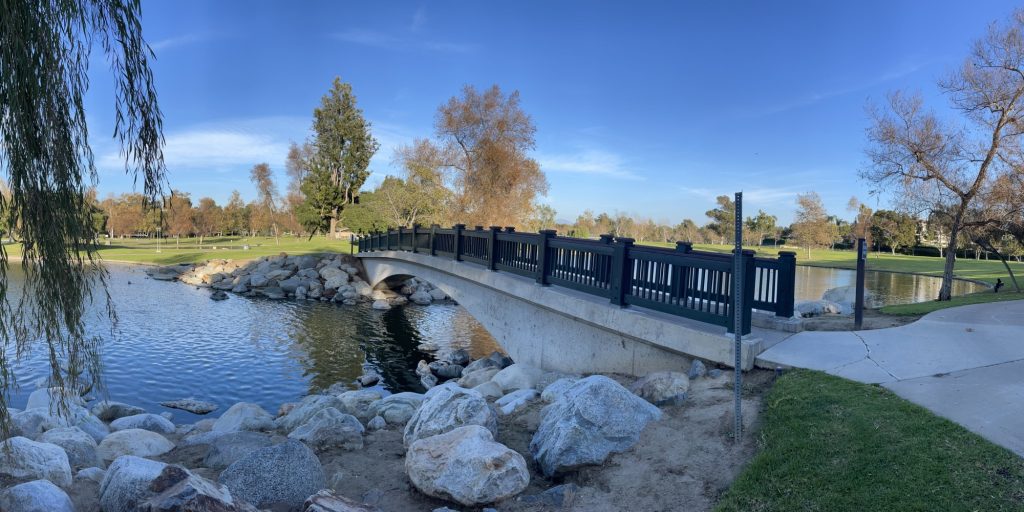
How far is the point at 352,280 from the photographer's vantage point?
32.0 metres

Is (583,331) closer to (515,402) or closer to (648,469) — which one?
(515,402)

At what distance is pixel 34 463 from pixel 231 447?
165 cm

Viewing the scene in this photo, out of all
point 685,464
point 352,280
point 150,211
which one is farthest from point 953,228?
point 352,280

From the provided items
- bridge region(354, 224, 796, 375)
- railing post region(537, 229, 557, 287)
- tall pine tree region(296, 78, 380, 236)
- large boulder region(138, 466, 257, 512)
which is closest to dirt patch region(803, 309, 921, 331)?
bridge region(354, 224, 796, 375)

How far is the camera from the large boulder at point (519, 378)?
9242 millimetres

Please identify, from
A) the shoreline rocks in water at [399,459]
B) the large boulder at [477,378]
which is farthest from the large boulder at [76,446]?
the large boulder at [477,378]

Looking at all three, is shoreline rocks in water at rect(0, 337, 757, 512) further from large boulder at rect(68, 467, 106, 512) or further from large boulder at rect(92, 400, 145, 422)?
large boulder at rect(92, 400, 145, 422)

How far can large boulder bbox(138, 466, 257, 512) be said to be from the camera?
11.3ft

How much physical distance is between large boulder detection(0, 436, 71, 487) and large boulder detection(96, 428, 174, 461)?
5.00ft

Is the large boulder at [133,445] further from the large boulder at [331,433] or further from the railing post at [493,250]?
the railing post at [493,250]

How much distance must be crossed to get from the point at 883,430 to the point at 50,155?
252 inches

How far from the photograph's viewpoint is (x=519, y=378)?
369 inches

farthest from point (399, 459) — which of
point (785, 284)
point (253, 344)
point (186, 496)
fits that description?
point (253, 344)

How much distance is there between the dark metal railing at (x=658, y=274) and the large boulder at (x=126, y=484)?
595cm
